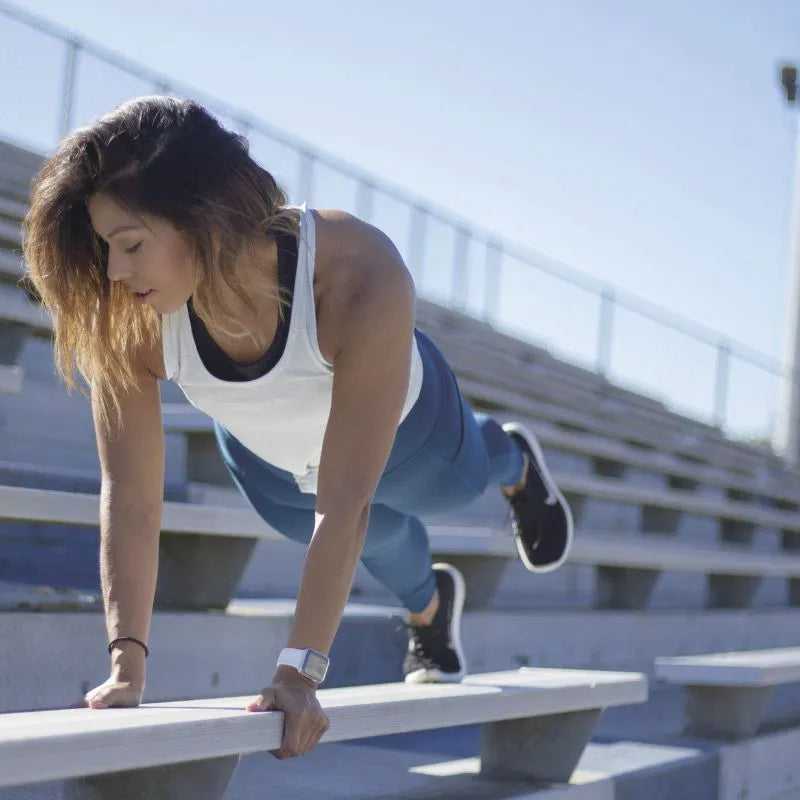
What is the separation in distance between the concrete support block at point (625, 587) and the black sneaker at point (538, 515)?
1269mm

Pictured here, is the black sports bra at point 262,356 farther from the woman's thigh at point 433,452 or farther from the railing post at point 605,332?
the railing post at point 605,332

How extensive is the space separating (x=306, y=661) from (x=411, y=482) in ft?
1.87

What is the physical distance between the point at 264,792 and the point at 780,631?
3.20 meters

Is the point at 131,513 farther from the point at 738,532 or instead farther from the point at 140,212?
the point at 738,532

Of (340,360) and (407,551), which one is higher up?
(340,360)

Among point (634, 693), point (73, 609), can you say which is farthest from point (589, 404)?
point (73, 609)

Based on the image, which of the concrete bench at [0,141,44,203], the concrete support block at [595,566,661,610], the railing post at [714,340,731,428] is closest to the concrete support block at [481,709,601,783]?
the concrete support block at [595,566,661,610]

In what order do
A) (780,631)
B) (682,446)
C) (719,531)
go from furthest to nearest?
(682,446), (719,531), (780,631)

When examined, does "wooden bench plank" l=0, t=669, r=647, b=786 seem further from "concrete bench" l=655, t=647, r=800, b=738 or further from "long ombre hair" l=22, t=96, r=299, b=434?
"concrete bench" l=655, t=647, r=800, b=738

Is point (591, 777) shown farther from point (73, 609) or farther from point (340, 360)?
point (340, 360)

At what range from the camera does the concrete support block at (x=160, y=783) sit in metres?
1.25

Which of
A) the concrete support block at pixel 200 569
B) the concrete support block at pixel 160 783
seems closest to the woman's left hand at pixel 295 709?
the concrete support block at pixel 160 783

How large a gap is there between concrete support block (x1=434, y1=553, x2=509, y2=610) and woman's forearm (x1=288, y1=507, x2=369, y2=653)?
5.13 ft

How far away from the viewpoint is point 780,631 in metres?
4.49
